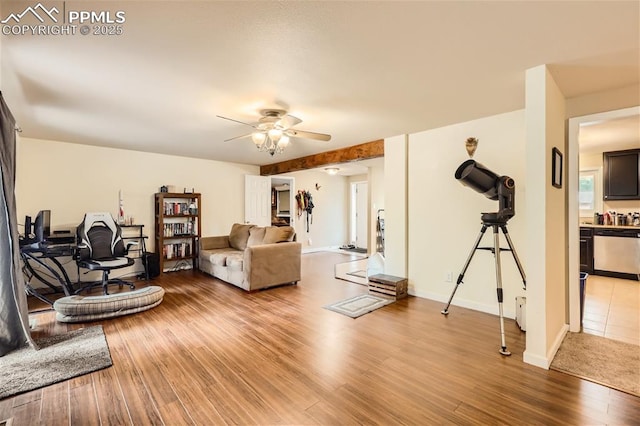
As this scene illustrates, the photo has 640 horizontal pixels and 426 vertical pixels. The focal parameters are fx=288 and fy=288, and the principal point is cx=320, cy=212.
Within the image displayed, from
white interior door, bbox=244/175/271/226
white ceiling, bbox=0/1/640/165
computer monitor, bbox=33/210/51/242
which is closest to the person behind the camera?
white ceiling, bbox=0/1/640/165

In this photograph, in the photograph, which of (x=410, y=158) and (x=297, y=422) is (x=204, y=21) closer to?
(x=297, y=422)

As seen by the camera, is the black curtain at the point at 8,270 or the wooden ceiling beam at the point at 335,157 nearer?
the black curtain at the point at 8,270

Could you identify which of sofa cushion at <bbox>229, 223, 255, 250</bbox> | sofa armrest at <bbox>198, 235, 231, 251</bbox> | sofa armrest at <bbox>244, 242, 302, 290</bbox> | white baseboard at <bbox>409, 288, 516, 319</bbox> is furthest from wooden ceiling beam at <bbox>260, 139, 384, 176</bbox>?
white baseboard at <bbox>409, 288, 516, 319</bbox>

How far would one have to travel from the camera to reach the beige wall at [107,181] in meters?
4.36

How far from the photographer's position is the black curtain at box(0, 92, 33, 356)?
232cm

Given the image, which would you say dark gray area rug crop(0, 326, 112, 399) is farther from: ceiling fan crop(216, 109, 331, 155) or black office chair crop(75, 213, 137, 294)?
ceiling fan crop(216, 109, 331, 155)

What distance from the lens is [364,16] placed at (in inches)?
62.7

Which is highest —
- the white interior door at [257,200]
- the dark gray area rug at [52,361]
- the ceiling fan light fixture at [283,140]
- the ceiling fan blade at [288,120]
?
the ceiling fan blade at [288,120]

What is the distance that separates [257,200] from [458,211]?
4.50 m

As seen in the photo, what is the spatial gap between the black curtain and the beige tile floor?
5.17 m

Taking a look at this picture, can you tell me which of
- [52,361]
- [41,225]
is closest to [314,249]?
[41,225]

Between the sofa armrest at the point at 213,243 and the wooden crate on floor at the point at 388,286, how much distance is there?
308 centimetres

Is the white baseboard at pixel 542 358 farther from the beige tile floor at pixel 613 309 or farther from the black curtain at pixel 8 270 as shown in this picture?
the black curtain at pixel 8 270

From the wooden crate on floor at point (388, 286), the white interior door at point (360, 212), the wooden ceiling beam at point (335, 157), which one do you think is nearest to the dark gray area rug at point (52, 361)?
the wooden crate on floor at point (388, 286)
